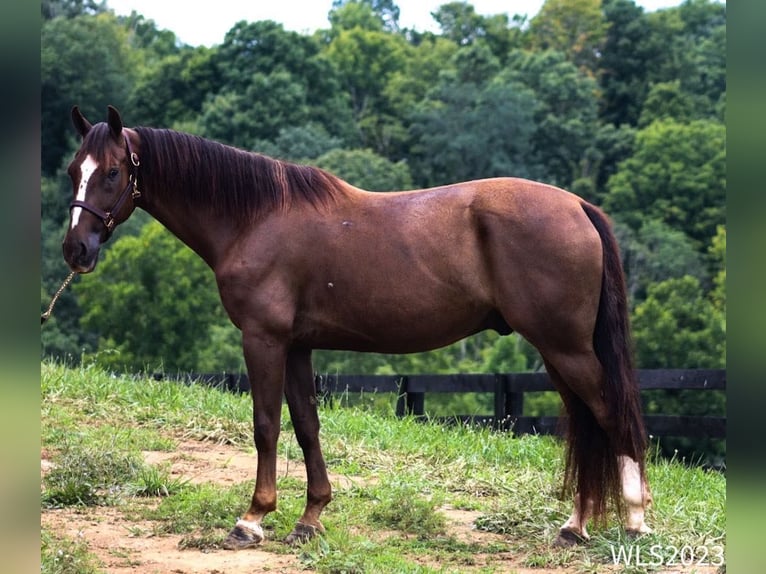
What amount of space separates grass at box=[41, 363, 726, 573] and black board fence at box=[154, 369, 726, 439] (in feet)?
3.83

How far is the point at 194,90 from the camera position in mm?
56281

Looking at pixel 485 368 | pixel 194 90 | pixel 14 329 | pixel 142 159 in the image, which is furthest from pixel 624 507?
pixel 194 90

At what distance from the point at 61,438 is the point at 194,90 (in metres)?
51.6

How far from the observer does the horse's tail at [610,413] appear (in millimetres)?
4980

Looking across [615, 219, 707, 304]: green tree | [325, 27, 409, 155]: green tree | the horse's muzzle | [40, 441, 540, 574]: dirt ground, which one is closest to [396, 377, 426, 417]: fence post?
[40, 441, 540, 574]: dirt ground

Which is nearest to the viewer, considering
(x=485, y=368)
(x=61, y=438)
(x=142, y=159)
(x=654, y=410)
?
(x=142, y=159)

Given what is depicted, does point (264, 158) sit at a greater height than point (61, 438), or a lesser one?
greater

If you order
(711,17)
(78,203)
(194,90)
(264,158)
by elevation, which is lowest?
(78,203)

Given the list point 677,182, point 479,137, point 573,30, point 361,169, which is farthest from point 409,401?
point 573,30

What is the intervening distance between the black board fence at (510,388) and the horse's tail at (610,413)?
4.12 metres

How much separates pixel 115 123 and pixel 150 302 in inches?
1230

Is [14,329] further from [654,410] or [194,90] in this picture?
[194,90]

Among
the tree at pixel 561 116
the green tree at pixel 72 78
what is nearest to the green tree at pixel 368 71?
the tree at pixel 561 116

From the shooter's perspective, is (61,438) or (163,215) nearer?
(163,215)
